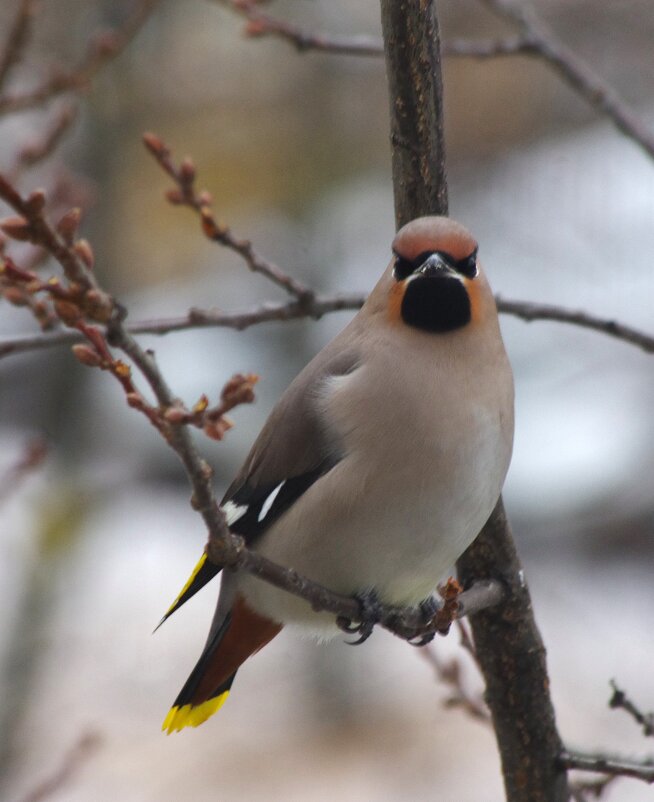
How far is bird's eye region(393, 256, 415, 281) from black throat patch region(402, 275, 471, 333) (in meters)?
0.04

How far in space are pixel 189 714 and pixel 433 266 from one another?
1.33 meters

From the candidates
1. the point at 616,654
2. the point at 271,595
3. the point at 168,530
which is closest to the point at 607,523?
the point at 616,654

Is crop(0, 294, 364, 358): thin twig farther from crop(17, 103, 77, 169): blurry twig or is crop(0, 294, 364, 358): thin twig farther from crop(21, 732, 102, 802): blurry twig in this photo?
crop(21, 732, 102, 802): blurry twig

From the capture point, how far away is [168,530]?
8562mm

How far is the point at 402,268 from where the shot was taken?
10.1 feet

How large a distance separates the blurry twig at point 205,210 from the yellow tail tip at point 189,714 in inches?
43.2

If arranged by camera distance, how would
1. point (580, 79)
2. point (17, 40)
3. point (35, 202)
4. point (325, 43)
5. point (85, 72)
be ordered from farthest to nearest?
point (85, 72)
point (580, 79)
point (325, 43)
point (17, 40)
point (35, 202)

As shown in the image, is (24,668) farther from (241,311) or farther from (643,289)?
(643,289)

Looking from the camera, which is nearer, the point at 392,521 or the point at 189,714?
the point at 392,521

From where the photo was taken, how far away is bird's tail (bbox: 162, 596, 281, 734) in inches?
127

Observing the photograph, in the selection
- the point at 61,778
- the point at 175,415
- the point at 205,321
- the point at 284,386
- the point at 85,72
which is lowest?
the point at 175,415

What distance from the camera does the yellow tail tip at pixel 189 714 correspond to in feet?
11.0

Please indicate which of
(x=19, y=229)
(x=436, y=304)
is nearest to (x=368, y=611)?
(x=436, y=304)

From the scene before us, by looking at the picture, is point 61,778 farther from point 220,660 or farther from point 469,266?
point 469,266
